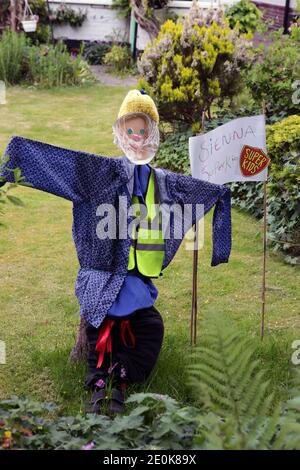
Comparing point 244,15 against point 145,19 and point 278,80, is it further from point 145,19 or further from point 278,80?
point 278,80

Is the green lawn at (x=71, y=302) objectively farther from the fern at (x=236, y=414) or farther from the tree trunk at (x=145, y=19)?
the tree trunk at (x=145, y=19)

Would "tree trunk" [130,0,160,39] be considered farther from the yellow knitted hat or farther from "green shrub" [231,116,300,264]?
the yellow knitted hat

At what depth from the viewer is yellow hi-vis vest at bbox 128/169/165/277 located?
13.1 ft

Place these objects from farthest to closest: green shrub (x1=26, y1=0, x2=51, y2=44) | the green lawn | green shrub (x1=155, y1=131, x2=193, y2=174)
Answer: green shrub (x1=26, y1=0, x2=51, y2=44) → green shrub (x1=155, y1=131, x2=193, y2=174) → the green lawn

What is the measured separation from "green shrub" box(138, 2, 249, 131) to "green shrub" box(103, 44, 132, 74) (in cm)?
480

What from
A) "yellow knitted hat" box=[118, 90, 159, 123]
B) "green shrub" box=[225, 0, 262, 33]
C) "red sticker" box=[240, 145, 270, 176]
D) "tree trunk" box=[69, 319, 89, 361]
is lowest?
"tree trunk" box=[69, 319, 89, 361]

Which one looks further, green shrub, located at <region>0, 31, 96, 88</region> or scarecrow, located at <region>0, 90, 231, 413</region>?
green shrub, located at <region>0, 31, 96, 88</region>

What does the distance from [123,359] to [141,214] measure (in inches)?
29.5

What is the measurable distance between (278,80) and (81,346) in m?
4.67

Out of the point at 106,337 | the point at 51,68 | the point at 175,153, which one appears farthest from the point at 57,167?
the point at 51,68

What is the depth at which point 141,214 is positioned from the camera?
4027mm

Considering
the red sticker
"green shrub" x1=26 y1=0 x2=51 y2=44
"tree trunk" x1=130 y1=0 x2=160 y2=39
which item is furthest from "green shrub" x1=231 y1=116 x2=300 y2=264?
"green shrub" x1=26 y1=0 x2=51 y2=44

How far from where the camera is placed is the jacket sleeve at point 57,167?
151 inches
